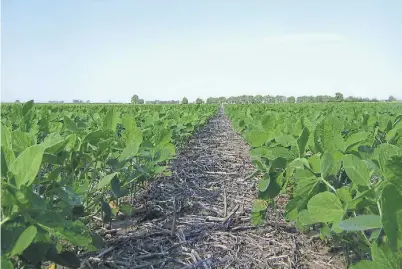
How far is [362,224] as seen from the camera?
104 centimetres

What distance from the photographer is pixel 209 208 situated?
3.63 metres

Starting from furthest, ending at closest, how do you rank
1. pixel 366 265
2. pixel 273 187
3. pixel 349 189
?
pixel 273 187 < pixel 349 189 < pixel 366 265

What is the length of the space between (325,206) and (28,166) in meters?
0.97

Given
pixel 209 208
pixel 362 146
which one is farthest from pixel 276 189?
pixel 209 208

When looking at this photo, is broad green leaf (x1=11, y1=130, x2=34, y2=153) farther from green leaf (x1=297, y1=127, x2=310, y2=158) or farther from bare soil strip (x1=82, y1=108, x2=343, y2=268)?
green leaf (x1=297, y1=127, x2=310, y2=158)

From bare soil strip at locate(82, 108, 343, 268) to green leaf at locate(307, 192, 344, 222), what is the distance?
4.22 ft

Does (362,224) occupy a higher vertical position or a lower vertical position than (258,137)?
lower

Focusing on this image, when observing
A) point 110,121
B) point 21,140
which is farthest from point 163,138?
point 21,140

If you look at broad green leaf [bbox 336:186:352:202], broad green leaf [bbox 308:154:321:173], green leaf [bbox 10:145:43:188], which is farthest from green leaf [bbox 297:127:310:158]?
green leaf [bbox 10:145:43:188]

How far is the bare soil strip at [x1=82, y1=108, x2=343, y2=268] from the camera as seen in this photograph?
2529 mm

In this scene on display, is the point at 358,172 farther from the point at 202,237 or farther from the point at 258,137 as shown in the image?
the point at 202,237

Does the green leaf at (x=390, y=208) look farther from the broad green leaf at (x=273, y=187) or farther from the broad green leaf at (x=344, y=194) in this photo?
the broad green leaf at (x=273, y=187)

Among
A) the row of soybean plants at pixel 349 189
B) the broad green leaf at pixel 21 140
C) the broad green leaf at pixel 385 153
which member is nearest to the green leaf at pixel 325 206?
the row of soybean plants at pixel 349 189

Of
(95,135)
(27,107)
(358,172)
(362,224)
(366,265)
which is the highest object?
(27,107)
